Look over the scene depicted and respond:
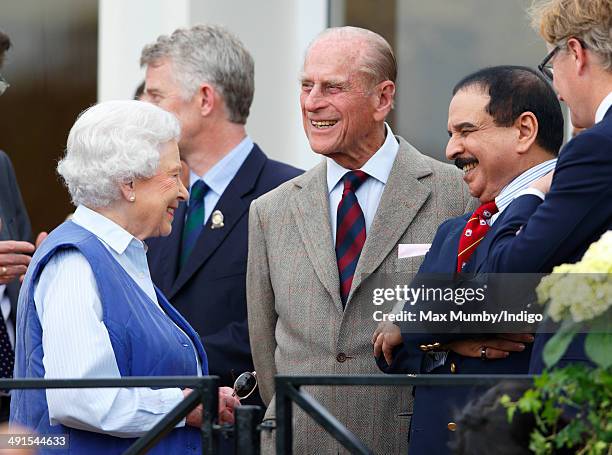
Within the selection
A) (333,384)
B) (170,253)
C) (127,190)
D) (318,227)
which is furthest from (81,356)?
(170,253)

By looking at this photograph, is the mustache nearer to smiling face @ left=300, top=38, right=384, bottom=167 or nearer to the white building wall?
smiling face @ left=300, top=38, right=384, bottom=167

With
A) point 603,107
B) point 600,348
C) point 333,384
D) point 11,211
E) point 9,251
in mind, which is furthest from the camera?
point 11,211

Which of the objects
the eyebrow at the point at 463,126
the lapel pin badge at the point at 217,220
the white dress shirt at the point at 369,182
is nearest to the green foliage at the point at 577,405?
the eyebrow at the point at 463,126

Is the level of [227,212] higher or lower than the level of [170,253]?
higher

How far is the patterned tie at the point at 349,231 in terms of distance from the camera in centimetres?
434

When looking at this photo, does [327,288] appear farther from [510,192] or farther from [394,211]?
[510,192]

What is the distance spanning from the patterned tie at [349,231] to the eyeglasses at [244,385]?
43 centimetres

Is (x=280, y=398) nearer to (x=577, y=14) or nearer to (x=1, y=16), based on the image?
(x=577, y=14)

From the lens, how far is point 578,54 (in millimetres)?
3338

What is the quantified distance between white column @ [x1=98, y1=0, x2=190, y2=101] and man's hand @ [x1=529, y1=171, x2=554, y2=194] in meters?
3.42

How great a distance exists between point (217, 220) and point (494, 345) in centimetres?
179

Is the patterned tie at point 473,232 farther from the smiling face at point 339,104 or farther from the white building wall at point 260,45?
the white building wall at point 260,45

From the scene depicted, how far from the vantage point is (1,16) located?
7.33 m

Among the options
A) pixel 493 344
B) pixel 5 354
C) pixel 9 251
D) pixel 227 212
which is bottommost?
pixel 5 354
